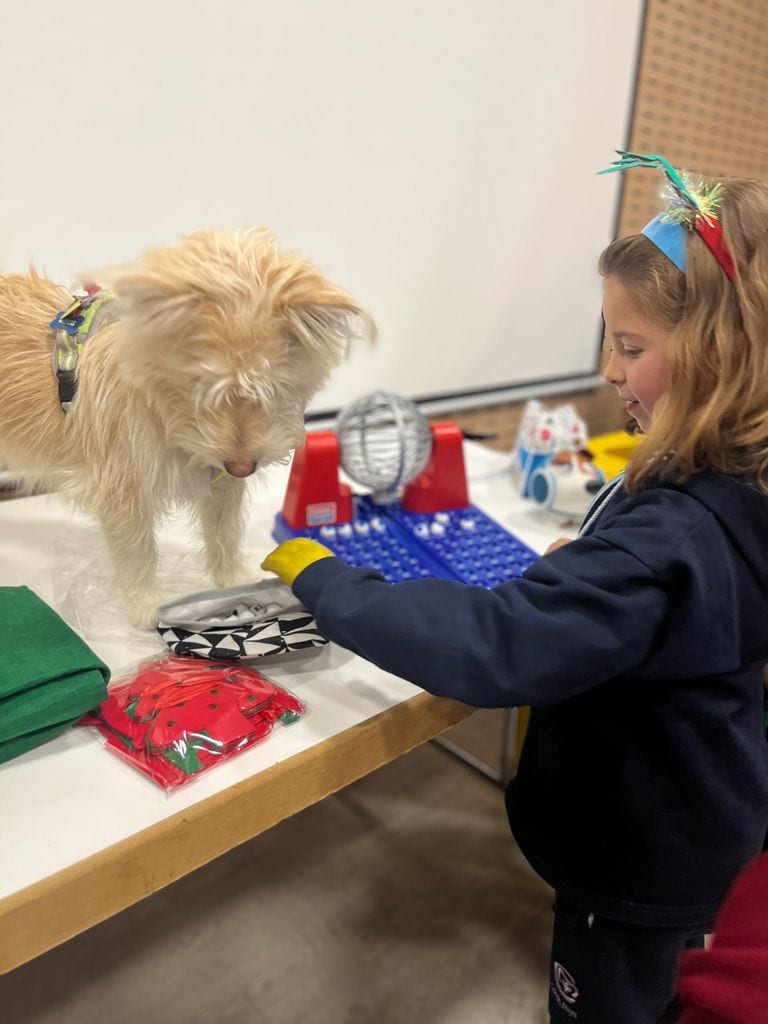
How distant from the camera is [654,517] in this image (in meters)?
0.57

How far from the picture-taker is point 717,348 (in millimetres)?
562

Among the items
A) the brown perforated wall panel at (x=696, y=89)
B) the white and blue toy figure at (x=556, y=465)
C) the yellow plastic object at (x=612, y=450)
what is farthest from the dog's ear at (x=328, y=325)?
the brown perforated wall panel at (x=696, y=89)

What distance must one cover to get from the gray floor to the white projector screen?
2.48 feet

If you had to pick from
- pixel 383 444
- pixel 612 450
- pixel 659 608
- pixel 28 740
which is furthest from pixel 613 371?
pixel 612 450

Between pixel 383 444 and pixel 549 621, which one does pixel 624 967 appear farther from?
pixel 383 444

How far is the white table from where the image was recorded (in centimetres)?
47

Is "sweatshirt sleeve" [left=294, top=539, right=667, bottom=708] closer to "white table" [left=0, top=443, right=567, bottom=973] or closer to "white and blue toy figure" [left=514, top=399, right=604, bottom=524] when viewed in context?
"white table" [left=0, top=443, right=567, bottom=973]

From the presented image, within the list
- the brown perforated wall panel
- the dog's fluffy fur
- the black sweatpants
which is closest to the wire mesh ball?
the dog's fluffy fur

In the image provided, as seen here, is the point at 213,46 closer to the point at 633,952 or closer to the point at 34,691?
the point at 34,691

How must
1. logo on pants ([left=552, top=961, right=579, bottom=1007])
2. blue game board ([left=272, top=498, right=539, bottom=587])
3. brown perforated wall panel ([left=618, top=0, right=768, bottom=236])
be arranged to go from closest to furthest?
logo on pants ([left=552, top=961, right=579, bottom=1007])
blue game board ([left=272, top=498, right=539, bottom=587])
brown perforated wall panel ([left=618, top=0, right=768, bottom=236])

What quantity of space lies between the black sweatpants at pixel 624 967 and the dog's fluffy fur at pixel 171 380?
0.53 metres


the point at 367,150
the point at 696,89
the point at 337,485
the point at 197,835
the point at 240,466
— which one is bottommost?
the point at 197,835

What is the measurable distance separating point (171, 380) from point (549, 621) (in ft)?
1.08

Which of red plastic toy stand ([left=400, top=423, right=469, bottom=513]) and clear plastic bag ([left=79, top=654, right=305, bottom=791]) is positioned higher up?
red plastic toy stand ([left=400, top=423, right=469, bottom=513])
